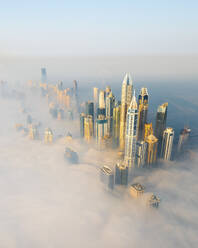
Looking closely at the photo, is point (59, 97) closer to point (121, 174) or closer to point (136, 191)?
point (121, 174)

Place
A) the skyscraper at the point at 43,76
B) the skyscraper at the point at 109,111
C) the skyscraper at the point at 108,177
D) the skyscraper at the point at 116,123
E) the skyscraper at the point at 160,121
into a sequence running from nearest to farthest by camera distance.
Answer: the skyscraper at the point at 108,177 → the skyscraper at the point at 160,121 → the skyscraper at the point at 116,123 → the skyscraper at the point at 109,111 → the skyscraper at the point at 43,76

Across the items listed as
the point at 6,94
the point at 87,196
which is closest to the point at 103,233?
the point at 87,196

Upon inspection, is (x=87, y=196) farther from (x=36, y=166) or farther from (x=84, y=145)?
(x=84, y=145)

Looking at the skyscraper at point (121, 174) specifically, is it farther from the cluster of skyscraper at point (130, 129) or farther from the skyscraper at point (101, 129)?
the skyscraper at point (101, 129)

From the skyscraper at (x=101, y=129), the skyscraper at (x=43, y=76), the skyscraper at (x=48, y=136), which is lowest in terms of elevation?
the skyscraper at (x=48, y=136)

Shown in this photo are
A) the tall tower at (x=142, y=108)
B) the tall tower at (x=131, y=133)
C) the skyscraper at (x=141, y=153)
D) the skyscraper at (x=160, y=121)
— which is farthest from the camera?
the tall tower at (x=142, y=108)

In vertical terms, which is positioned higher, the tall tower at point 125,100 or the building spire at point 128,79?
the building spire at point 128,79

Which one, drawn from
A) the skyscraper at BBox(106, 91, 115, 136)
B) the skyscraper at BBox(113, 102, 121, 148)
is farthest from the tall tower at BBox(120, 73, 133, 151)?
the skyscraper at BBox(106, 91, 115, 136)

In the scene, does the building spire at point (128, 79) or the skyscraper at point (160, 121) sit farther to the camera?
the building spire at point (128, 79)

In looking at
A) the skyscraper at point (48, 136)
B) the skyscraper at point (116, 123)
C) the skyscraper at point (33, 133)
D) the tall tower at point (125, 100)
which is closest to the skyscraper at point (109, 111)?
the skyscraper at point (116, 123)

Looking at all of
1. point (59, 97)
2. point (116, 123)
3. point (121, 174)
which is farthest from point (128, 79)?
point (59, 97)
